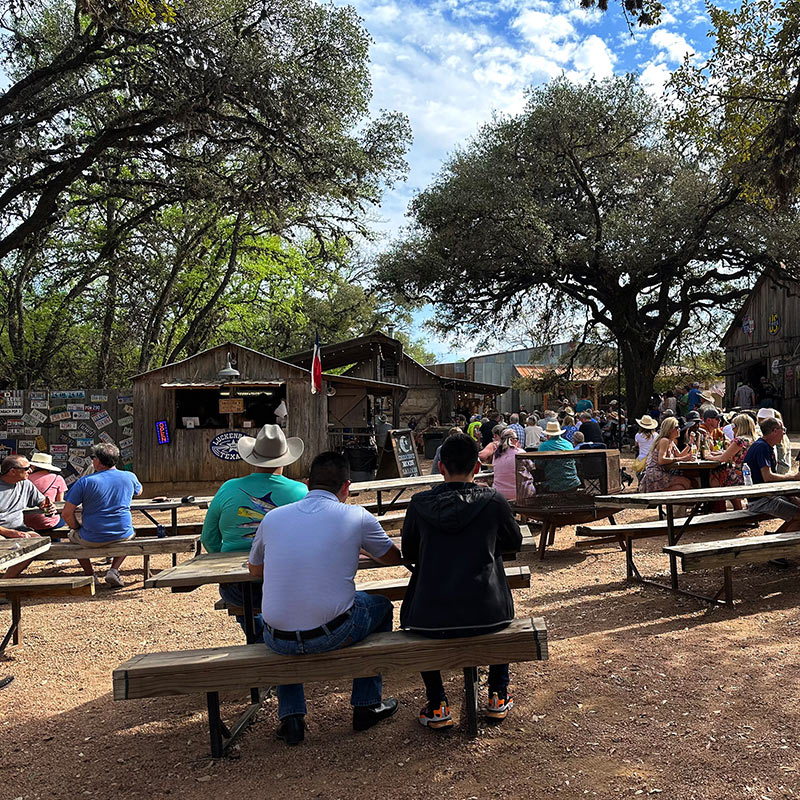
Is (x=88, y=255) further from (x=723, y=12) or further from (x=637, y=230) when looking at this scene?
(x=723, y=12)

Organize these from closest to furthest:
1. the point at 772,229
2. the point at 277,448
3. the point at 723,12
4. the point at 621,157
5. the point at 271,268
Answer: the point at 277,448 < the point at 723,12 < the point at 772,229 < the point at 621,157 < the point at 271,268

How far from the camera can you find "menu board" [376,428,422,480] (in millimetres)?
14969

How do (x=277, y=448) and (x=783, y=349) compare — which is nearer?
(x=277, y=448)

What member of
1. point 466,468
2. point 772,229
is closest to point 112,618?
point 466,468

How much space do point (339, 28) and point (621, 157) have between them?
45.2ft

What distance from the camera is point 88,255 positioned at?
24078 mm

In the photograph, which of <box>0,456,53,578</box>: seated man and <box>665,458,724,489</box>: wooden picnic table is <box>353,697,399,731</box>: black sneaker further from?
<box>665,458,724,489</box>: wooden picnic table

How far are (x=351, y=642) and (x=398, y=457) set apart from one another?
11.4 metres

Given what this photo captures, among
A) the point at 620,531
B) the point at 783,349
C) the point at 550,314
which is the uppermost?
the point at 550,314

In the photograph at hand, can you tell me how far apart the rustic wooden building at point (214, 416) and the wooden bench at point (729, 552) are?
11.4m

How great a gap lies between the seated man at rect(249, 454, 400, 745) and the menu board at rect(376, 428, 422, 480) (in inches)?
440

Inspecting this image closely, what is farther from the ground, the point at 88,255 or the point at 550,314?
the point at 88,255

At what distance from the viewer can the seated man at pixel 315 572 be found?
3469 millimetres

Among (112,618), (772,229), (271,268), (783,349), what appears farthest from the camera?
(271,268)
